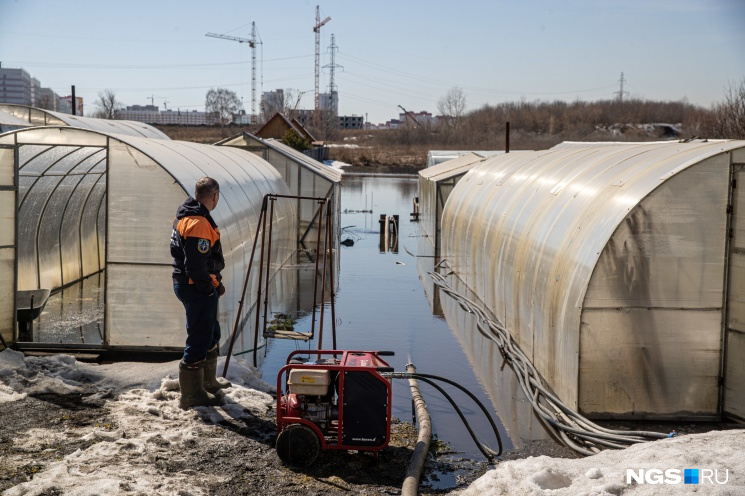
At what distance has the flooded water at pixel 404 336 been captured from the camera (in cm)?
948

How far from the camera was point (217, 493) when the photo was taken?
655 centimetres

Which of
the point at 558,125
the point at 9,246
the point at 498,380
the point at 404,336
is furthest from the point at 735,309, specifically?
the point at 558,125

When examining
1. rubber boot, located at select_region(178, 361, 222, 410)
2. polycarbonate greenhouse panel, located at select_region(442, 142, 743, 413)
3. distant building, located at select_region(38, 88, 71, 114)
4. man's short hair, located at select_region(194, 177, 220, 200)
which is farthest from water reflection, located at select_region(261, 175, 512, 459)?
distant building, located at select_region(38, 88, 71, 114)

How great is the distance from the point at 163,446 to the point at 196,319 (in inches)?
58.0

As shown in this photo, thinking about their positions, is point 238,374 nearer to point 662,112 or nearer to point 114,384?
point 114,384

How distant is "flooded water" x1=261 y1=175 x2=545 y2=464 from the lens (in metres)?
9.48

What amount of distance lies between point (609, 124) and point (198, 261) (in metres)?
96.7

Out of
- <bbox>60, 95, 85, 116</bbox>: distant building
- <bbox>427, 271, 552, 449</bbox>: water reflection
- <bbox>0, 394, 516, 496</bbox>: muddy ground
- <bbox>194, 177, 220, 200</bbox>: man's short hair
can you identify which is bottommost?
<bbox>427, 271, 552, 449</bbox>: water reflection

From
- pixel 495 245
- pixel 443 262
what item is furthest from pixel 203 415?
pixel 443 262

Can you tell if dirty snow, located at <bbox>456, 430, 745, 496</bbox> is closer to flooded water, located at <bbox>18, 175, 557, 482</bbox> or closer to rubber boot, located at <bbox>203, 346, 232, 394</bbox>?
flooded water, located at <bbox>18, 175, 557, 482</bbox>

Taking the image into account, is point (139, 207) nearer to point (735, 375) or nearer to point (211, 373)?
point (211, 373)

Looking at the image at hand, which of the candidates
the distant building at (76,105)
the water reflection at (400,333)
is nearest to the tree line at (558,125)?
the distant building at (76,105)

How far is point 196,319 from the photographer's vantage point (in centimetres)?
848

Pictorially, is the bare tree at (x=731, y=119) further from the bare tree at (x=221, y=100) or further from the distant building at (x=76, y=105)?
the bare tree at (x=221, y=100)
